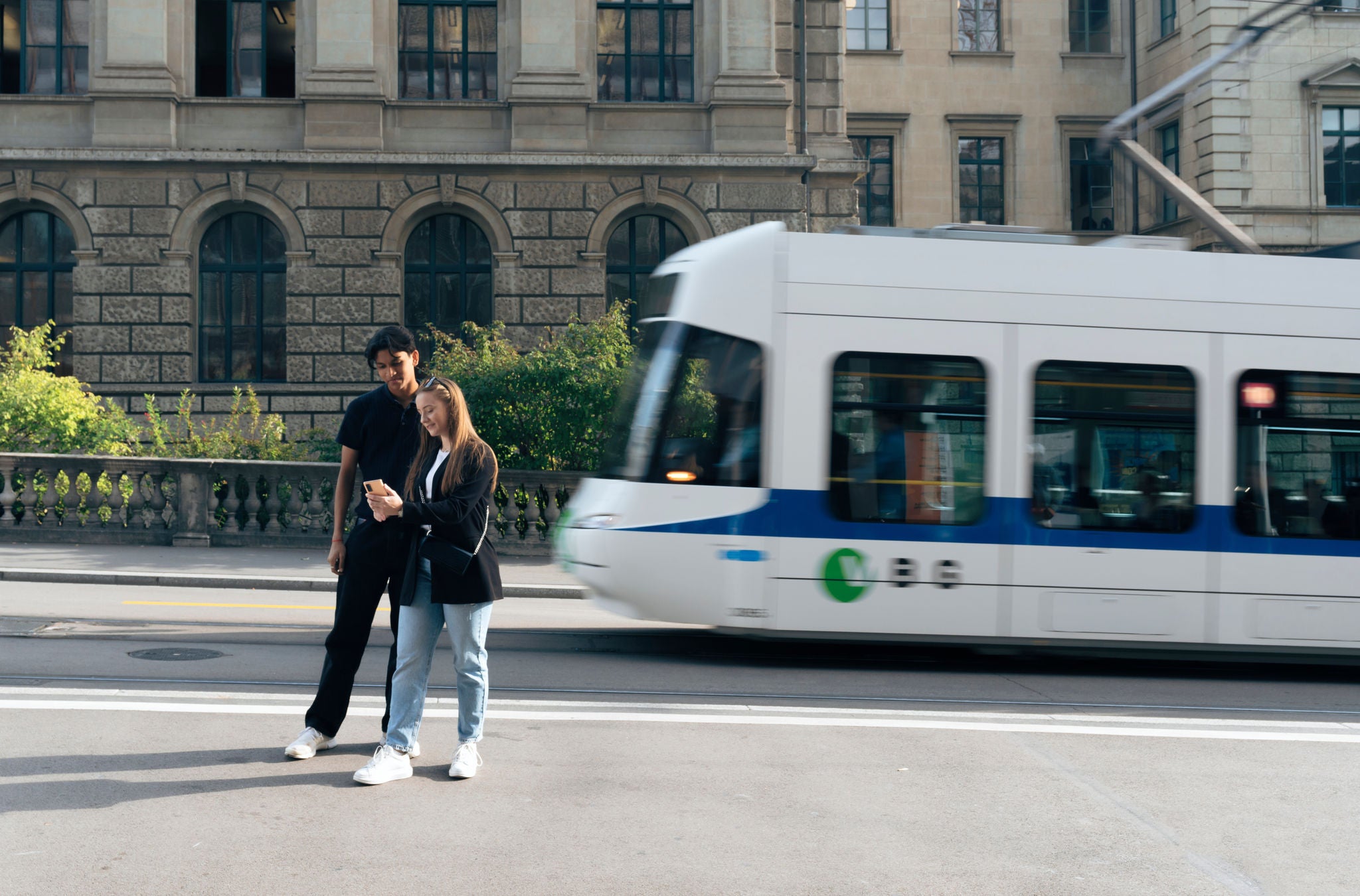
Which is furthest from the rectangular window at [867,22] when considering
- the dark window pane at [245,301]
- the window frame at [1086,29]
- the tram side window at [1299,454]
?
the tram side window at [1299,454]

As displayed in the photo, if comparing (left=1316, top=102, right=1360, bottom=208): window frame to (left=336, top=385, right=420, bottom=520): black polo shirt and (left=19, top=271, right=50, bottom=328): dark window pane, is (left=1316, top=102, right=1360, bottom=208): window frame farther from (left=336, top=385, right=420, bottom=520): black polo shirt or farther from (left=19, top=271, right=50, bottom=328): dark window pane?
(left=336, top=385, right=420, bottom=520): black polo shirt

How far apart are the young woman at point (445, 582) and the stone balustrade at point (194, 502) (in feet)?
32.9

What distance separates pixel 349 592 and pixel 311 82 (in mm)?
19083

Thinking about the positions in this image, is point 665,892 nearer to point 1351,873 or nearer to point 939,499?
point 1351,873

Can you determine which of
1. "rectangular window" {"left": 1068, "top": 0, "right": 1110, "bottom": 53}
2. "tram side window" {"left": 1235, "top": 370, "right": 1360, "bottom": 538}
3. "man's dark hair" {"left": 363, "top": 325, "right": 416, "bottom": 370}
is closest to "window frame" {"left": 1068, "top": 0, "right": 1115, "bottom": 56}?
"rectangular window" {"left": 1068, "top": 0, "right": 1110, "bottom": 53}

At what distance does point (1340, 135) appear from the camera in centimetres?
2939

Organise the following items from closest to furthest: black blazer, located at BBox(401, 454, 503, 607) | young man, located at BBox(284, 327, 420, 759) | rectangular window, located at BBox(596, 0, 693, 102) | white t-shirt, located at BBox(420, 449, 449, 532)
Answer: black blazer, located at BBox(401, 454, 503, 607), white t-shirt, located at BBox(420, 449, 449, 532), young man, located at BBox(284, 327, 420, 759), rectangular window, located at BBox(596, 0, 693, 102)

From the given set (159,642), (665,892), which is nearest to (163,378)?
(159,642)

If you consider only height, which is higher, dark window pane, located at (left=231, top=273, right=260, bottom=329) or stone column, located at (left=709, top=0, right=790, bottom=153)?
stone column, located at (left=709, top=0, right=790, bottom=153)

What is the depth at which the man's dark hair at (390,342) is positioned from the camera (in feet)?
18.3

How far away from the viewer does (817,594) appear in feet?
27.9

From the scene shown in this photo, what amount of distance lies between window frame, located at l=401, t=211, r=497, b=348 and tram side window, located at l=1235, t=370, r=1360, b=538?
16.1 m

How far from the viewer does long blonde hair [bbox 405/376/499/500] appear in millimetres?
5207

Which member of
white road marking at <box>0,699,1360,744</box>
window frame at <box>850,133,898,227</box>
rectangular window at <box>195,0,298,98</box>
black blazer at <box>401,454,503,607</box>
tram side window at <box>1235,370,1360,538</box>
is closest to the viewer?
black blazer at <box>401,454,503,607</box>
